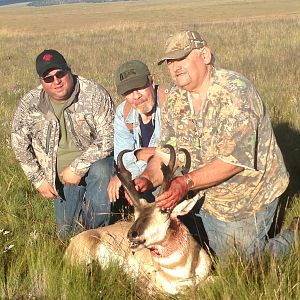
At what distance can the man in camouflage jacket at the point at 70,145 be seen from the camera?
5.71 meters

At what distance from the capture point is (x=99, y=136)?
586 cm

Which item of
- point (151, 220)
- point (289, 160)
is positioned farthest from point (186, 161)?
point (289, 160)

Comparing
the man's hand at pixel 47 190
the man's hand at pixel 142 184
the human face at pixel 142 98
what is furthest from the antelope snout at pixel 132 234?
the man's hand at pixel 47 190

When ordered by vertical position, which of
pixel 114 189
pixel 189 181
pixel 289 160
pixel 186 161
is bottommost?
pixel 289 160

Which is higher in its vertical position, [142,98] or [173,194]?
[142,98]

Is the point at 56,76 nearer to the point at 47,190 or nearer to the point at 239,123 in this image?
the point at 47,190

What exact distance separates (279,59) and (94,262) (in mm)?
11627

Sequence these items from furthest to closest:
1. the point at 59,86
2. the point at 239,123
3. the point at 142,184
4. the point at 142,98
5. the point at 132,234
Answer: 1. the point at 59,86
2. the point at 142,98
3. the point at 142,184
4. the point at 239,123
5. the point at 132,234

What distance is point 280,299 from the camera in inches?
131

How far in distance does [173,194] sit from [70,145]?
2.30 m

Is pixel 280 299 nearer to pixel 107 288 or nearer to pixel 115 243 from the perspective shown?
pixel 107 288

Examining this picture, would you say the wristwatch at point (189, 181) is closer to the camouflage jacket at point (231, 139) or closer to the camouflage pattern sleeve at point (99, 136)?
the camouflage jacket at point (231, 139)

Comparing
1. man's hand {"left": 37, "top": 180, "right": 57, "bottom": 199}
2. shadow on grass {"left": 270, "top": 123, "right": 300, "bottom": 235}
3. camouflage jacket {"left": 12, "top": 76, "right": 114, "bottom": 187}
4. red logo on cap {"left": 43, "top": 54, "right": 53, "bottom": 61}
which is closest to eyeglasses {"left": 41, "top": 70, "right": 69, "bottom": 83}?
red logo on cap {"left": 43, "top": 54, "right": 53, "bottom": 61}

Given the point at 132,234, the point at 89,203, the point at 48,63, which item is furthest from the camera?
→ the point at 89,203
